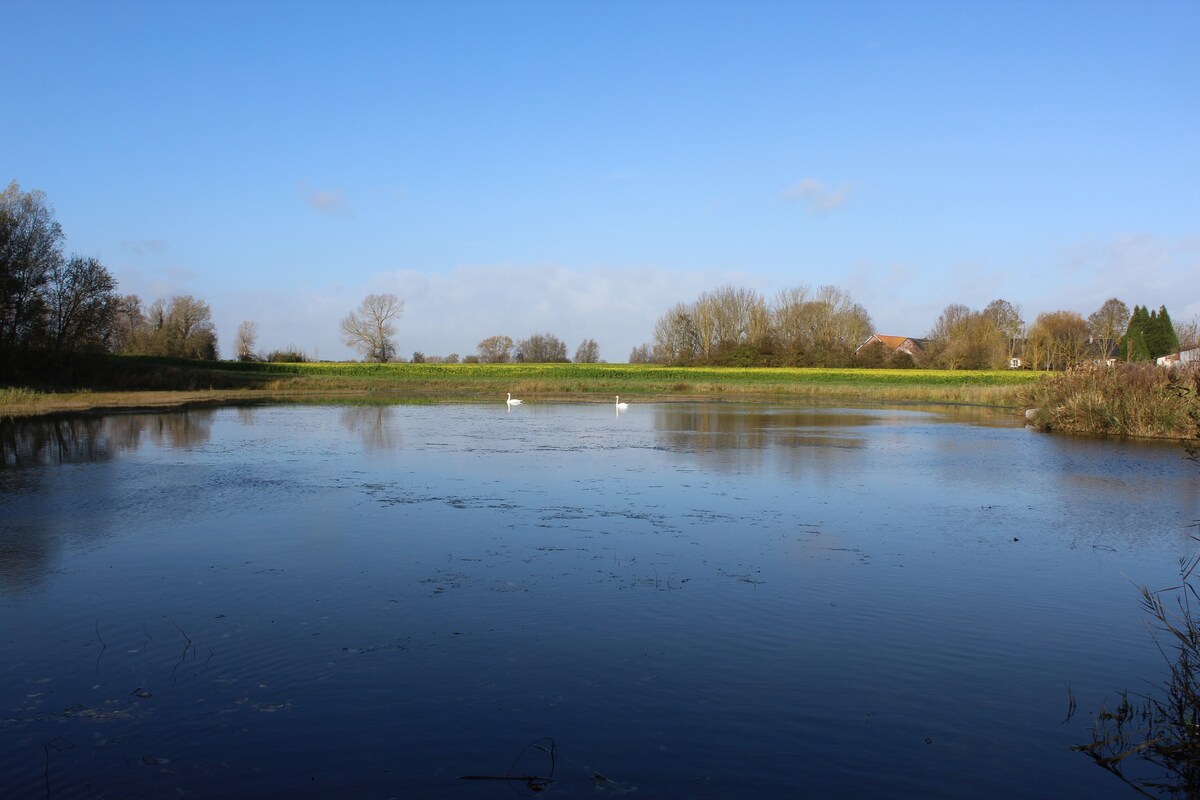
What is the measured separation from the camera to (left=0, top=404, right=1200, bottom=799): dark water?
4.73 meters

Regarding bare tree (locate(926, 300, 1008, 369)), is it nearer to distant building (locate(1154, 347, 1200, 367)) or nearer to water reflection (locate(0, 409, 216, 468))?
Answer: distant building (locate(1154, 347, 1200, 367))

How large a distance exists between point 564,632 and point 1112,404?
2531cm

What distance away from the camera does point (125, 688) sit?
560cm

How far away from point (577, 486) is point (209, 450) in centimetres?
937

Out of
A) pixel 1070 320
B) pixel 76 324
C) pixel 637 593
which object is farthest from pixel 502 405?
pixel 1070 320

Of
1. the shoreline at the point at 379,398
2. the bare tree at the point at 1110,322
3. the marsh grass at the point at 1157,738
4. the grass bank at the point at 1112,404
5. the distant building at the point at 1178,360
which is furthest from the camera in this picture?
the bare tree at the point at 1110,322

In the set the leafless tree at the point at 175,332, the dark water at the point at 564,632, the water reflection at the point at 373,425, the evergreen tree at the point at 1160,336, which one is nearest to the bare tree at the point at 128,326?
the leafless tree at the point at 175,332

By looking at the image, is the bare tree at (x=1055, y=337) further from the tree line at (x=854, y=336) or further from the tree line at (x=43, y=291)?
the tree line at (x=43, y=291)

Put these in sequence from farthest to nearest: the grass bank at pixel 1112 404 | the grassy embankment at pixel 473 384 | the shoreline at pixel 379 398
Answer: the grassy embankment at pixel 473 384 → the shoreline at pixel 379 398 → the grass bank at pixel 1112 404

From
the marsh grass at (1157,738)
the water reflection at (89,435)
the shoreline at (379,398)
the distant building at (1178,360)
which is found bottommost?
the marsh grass at (1157,738)

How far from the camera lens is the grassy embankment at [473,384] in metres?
41.2

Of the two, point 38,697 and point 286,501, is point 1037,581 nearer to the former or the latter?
point 38,697

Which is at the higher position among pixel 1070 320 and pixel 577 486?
pixel 1070 320

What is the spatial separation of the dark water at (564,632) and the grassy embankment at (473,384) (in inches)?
1007
